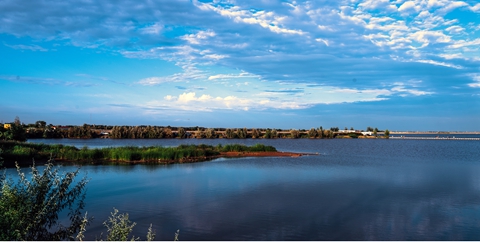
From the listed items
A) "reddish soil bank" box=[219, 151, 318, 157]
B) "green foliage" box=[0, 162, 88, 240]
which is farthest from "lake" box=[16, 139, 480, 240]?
"reddish soil bank" box=[219, 151, 318, 157]

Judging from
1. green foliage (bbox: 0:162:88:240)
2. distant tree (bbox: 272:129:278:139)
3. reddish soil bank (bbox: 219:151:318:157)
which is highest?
distant tree (bbox: 272:129:278:139)

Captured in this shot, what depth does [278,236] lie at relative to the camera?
10461 mm

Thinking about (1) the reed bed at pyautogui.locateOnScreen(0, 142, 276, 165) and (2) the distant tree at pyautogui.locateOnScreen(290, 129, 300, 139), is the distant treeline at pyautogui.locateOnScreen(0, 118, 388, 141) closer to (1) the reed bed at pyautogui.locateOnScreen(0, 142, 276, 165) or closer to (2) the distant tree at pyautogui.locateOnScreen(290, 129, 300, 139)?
(2) the distant tree at pyautogui.locateOnScreen(290, 129, 300, 139)

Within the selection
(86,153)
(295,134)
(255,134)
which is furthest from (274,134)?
(86,153)

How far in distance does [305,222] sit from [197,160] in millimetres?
22090

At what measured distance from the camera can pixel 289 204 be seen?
14.7 metres

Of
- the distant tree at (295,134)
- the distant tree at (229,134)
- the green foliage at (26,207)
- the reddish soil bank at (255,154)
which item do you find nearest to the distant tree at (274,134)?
the distant tree at (295,134)

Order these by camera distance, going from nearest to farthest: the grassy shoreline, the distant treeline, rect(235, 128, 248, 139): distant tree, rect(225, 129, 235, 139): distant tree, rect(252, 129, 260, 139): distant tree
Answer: the grassy shoreline → the distant treeline → rect(225, 129, 235, 139): distant tree → rect(235, 128, 248, 139): distant tree → rect(252, 129, 260, 139): distant tree

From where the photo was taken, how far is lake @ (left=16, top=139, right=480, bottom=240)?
11.0 m

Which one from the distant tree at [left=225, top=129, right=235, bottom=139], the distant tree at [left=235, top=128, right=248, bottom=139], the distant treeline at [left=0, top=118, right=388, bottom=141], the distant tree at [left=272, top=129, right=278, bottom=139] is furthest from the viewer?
the distant tree at [left=272, top=129, right=278, bottom=139]

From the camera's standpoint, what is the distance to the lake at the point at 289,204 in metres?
11.0

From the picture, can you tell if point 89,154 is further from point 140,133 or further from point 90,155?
point 140,133

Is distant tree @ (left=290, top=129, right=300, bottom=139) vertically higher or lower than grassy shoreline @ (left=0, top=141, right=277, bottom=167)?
higher

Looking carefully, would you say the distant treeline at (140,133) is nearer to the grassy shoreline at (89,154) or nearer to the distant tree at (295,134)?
the distant tree at (295,134)
